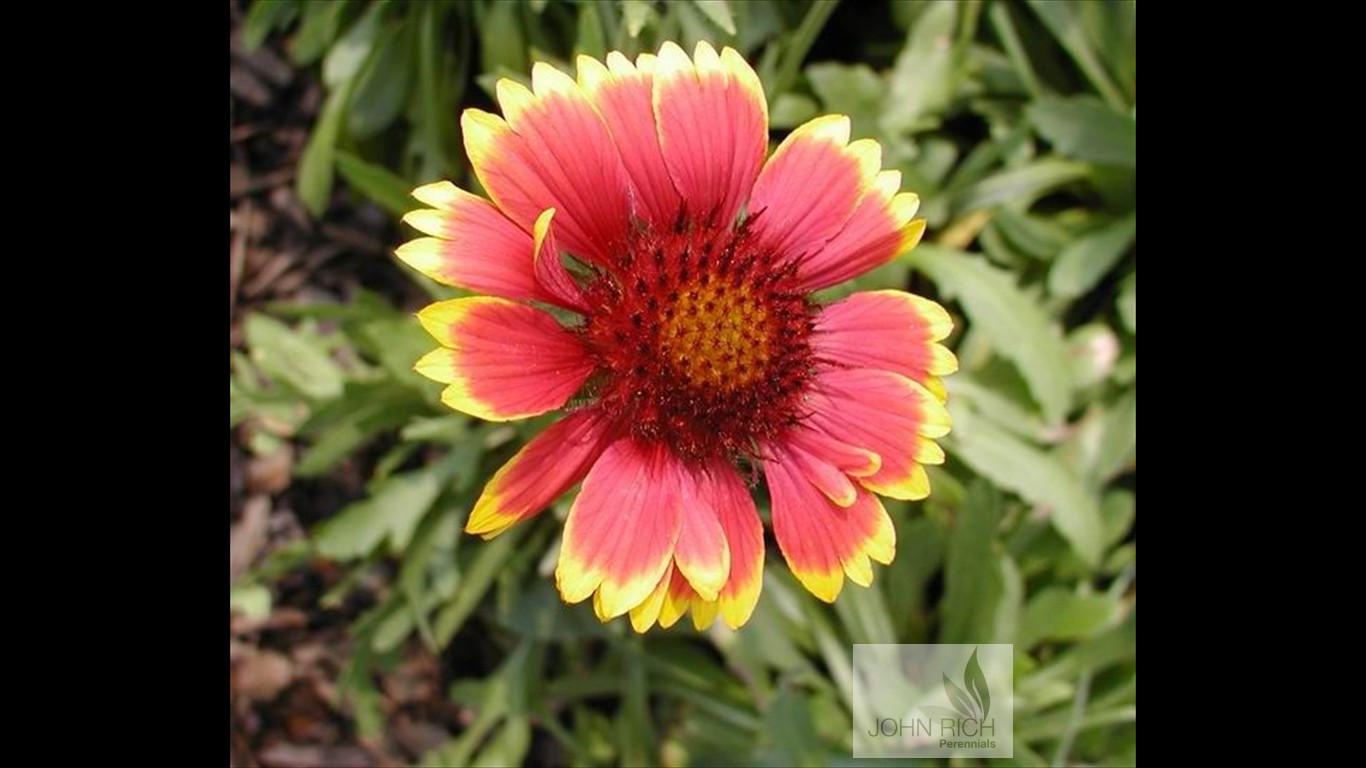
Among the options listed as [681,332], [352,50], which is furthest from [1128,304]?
[352,50]

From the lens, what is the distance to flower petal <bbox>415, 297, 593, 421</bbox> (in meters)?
1.30

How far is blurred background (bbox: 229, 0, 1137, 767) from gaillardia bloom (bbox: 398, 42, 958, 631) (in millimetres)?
521

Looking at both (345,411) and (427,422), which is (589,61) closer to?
(427,422)

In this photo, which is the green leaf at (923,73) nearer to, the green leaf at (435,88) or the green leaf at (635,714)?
the green leaf at (435,88)

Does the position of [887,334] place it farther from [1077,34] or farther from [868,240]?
[1077,34]

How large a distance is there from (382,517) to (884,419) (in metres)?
0.96

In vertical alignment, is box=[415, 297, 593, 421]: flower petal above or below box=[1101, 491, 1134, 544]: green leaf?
below

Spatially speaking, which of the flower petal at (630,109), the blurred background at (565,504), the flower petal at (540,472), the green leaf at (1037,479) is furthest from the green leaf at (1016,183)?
the flower petal at (540,472)

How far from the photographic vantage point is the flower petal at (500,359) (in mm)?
1303

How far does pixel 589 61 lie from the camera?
1454 millimetres

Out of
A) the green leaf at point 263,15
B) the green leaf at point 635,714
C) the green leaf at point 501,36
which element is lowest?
the green leaf at point 635,714

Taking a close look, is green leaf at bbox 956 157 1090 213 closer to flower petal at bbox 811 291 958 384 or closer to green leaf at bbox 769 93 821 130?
green leaf at bbox 769 93 821 130

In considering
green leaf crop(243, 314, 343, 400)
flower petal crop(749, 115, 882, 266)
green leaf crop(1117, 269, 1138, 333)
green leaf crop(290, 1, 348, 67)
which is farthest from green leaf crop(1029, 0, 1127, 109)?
green leaf crop(243, 314, 343, 400)

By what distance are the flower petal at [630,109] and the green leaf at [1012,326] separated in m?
0.82
